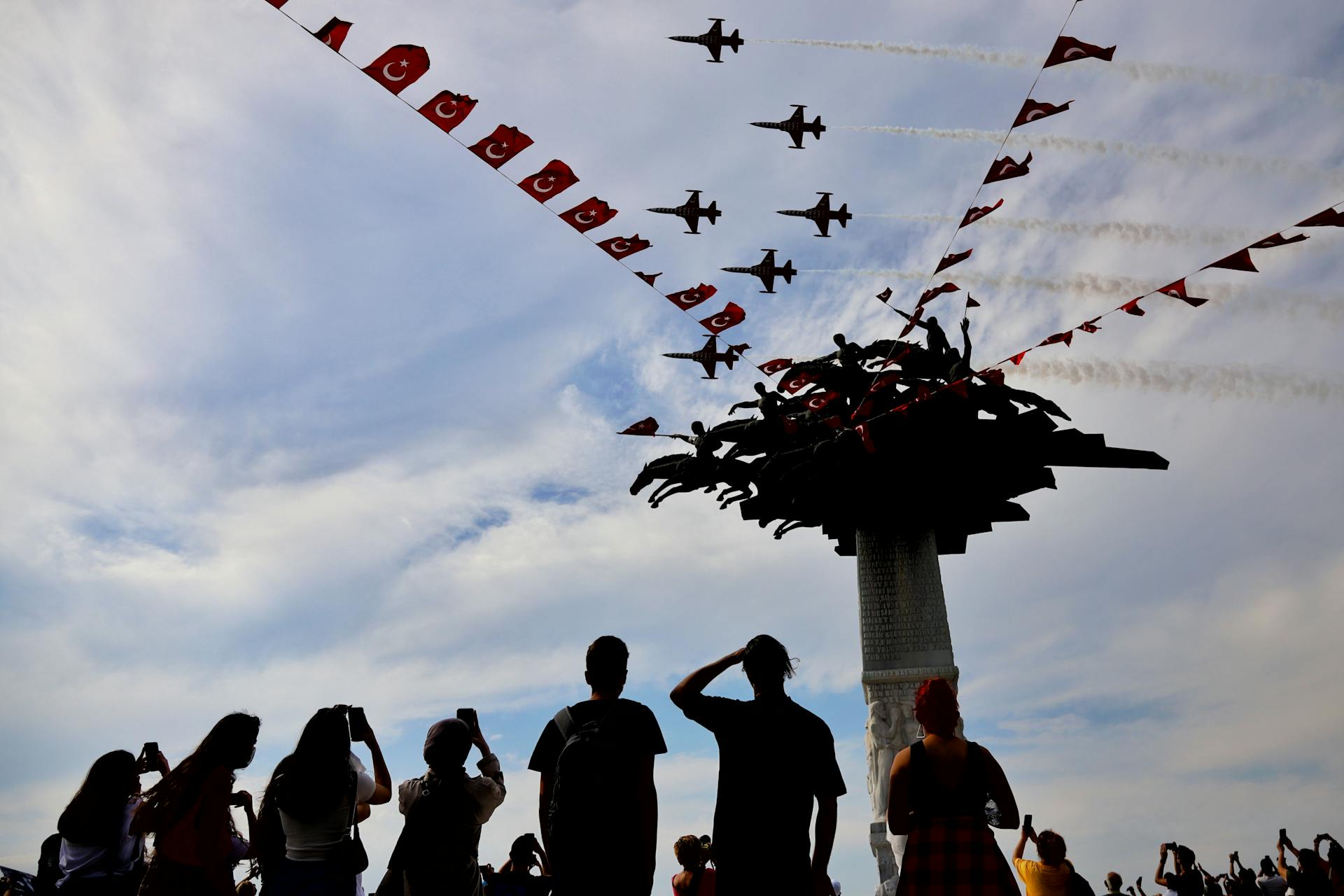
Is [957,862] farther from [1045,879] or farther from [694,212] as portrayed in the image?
[694,212]

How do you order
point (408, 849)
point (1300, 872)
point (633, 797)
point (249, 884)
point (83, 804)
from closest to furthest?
point (633, 797) → point (408, 849) → point (83, 804) → point (1300, 872) → point (249, 884)

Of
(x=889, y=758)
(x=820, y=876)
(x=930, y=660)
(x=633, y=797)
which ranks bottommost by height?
(x=820, y=876)

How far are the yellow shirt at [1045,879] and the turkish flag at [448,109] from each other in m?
7.94

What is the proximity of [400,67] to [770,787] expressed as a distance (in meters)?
7.38

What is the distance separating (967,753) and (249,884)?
9289 mm

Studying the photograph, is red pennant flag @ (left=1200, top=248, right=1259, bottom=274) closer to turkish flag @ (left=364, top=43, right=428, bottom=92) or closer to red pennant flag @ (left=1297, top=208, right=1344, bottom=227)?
red pennant flag @ (left=1297, top=208, right=1344, bottom=227)

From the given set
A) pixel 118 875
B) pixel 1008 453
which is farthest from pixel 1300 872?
pixel 118 875

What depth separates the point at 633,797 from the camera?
4.48 metres

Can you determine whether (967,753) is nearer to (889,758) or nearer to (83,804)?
(83,804)

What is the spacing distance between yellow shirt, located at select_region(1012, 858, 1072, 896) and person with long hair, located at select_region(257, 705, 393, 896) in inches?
184

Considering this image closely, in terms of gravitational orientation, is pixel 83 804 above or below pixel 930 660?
below

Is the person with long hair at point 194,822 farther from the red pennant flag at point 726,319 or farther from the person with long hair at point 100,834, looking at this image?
the red pennant flag at point 726,319

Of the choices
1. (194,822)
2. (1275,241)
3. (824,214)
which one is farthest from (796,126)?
(194,822)

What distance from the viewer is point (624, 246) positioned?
11.9 m
